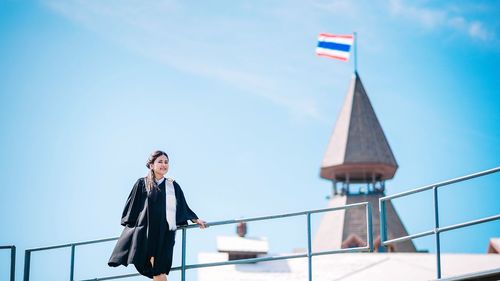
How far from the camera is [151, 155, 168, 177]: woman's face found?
25.0ft

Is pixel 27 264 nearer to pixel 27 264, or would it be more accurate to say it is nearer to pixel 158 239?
pixel 27 264

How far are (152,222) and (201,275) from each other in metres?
12.5

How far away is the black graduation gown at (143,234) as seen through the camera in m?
7.45

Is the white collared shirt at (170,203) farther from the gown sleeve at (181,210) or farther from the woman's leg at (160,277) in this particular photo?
the woman's leg at (160,277)

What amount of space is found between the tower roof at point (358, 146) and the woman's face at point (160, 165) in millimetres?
29911

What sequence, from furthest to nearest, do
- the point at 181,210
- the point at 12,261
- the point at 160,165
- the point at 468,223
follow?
1. the point at 12,261
2. the point at 181,210
3. the point at 160,165
4. the point at 468,223

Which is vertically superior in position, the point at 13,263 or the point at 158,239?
the point at 158,239

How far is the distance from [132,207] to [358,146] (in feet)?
100

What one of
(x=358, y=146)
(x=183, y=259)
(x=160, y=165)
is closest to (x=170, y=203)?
(x=160, y=165)

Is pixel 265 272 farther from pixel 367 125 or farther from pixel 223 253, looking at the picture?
pixel 367 125

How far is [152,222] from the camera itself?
7531 mm

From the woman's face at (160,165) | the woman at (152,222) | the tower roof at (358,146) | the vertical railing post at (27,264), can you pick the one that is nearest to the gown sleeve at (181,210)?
the woman at (152,222)

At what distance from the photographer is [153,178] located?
768 cm

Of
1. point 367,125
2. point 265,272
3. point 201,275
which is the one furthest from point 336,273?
point 367,125
